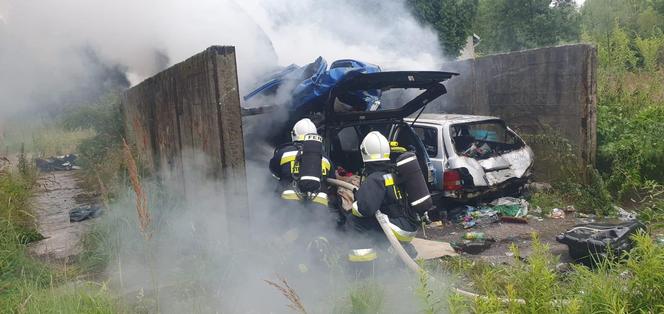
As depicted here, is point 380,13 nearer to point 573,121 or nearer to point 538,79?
point 538,79

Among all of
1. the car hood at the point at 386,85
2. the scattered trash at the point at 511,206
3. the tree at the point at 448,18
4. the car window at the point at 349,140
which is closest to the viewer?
the car hood at the point at 386,85

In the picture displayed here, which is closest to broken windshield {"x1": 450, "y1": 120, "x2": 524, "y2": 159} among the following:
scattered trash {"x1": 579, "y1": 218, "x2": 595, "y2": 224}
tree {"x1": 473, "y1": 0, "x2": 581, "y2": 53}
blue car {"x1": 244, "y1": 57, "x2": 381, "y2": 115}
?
scattered trash {"x1": 579, "y1": 218, "x2": 595, "y2": 224}

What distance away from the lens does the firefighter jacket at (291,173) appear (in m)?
4.41

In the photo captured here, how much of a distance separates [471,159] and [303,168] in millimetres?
3025

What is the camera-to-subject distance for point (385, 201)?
4113 millimetres

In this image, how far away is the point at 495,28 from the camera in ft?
74.2

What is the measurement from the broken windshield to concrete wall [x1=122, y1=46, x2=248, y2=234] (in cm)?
326

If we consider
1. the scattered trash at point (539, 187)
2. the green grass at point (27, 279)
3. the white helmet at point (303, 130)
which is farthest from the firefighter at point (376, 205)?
the scattered trash at point (539, 187)

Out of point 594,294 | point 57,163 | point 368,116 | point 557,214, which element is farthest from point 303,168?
point 57,163

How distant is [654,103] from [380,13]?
5.29 meters

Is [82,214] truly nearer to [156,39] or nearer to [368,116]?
[156,39]

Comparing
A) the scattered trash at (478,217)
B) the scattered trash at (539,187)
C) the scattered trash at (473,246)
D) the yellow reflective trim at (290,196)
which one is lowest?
the scattered trash at (473,246)

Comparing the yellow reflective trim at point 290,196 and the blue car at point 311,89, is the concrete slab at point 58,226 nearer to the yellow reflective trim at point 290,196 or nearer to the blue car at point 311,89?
the yellow reflective trim at point 290,196

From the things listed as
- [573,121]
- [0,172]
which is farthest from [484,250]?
[0,172]
